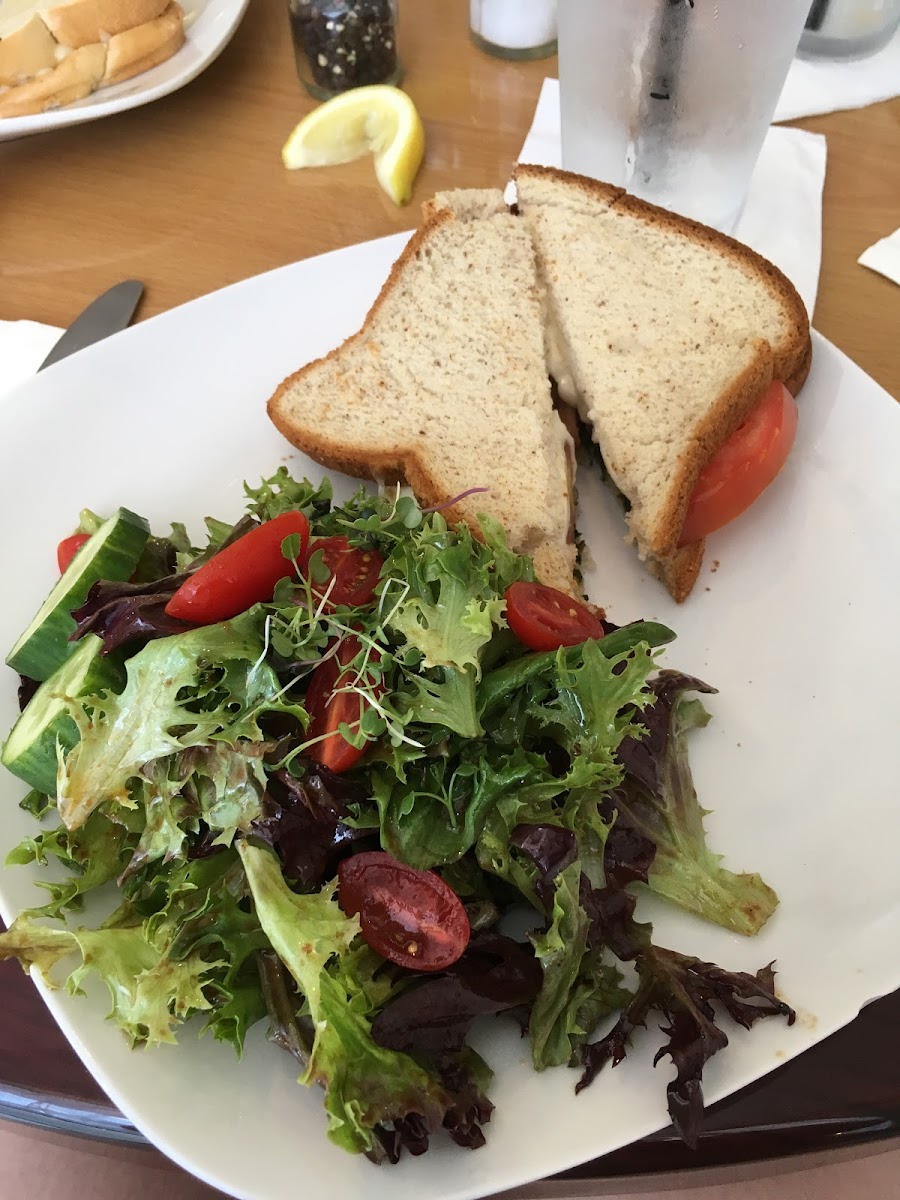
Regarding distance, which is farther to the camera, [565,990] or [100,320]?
[100,320]

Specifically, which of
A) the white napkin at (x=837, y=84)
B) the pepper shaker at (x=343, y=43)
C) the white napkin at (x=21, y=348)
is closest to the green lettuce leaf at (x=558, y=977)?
A: the white napkin at (x=21, y=348)

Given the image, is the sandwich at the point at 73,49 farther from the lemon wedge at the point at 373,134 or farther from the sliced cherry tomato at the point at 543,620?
the sliced cherry tomato at the point at 543,620

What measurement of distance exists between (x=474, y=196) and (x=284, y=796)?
1.54m

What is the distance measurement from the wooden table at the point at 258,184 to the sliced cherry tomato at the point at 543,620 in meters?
1.07

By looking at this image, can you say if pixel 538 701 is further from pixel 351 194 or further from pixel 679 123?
pixel 351 194

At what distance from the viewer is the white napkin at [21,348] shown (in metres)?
2.04

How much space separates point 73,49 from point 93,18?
0.10 metres

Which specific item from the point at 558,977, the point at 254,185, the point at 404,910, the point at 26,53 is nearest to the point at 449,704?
the point at 404,910

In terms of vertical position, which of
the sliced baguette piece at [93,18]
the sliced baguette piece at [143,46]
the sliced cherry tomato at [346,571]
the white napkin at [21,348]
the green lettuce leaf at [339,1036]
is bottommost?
the green lettuce leaf at [339,1036]

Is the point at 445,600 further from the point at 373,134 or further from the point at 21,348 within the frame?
the point at 373,134

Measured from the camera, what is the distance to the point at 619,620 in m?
1.67

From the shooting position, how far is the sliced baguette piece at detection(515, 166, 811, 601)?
172cm

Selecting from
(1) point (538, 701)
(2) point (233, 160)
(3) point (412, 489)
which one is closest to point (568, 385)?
(3) point (412, 489)

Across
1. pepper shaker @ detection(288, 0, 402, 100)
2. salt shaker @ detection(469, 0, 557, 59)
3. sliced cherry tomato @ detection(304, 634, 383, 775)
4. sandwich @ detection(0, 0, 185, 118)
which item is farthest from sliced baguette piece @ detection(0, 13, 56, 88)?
sliced cherry tomato @ detection(304, 634, 383, 775)
